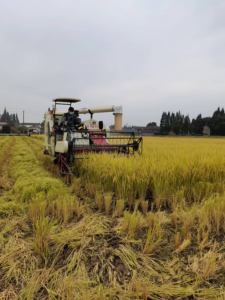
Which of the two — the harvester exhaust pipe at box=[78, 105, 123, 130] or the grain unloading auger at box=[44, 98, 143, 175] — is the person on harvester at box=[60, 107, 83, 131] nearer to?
the grain unloading auger at box=[44, 98, 143, 175]

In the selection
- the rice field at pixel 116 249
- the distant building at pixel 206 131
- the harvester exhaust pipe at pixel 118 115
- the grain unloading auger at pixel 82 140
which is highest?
the distant building at pixel 206 131

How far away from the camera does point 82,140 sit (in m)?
5.97

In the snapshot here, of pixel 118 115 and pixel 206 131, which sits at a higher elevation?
pixel 206 131

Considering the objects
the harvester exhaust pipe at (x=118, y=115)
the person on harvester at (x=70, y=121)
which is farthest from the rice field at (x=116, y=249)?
the person on harvester at (x=70, y=121)

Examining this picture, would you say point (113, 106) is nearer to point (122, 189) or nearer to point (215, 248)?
point (122, 189)

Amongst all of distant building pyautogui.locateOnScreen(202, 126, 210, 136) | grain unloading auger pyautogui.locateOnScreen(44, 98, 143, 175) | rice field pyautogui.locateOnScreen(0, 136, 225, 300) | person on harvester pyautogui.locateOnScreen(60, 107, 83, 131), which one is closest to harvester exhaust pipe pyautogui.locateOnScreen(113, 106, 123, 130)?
grain unloading auger pyautogui.locateOnScreen(44, 98, 143, 175)

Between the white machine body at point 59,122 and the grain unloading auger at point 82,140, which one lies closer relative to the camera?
the grain unloading auger at point 82,140

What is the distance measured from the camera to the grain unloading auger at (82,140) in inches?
202

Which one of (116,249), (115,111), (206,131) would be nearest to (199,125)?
(206,131)

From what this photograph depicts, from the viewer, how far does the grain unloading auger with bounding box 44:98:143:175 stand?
513cm

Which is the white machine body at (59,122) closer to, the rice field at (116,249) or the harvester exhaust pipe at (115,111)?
the harvester exhaust pipe at (115,111)

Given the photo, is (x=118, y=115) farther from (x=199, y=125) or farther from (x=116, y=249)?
(x=199, y=125)

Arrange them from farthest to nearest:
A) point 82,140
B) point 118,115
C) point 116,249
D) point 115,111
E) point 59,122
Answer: point 59,122, point 115,111, point 118,115, point 82,140, point 116,249

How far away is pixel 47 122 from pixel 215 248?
6587mm
